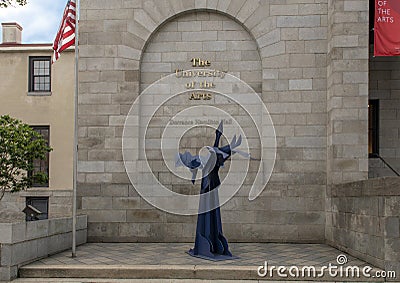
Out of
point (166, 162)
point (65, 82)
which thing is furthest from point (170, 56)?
point (65, 82)

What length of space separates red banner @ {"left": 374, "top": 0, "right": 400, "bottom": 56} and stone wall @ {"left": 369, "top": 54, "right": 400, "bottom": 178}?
82.3 inches

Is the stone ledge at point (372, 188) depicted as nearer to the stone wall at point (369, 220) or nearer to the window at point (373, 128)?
the stone wall at point (369, 220)

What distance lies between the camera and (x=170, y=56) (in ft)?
48.7

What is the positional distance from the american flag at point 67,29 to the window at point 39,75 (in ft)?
47.2

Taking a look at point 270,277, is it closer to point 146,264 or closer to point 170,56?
point 146,264

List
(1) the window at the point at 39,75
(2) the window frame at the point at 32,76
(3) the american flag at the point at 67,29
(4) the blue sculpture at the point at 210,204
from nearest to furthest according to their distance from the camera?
(4) the blue sculpture at the point at 210,204, (3) the american flag at the point at 67,29, (2) the window frame at the point at 32,76, (1) the window at the point at 39,75

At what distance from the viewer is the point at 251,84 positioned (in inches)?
576

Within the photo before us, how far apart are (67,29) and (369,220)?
7.96 m

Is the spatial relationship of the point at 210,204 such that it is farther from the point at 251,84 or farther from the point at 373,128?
the point at 373,128

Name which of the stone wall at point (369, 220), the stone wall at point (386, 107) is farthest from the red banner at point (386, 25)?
the stone wall at point (369, 220)

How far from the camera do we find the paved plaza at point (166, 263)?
9938mm

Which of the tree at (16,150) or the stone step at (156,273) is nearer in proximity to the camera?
the stone step at (156,273)

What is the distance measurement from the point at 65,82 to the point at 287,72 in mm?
14971

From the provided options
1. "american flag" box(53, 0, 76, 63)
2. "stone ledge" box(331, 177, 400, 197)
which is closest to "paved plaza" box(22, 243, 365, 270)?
"stone ledge" box(331, 177, 400, 197)
